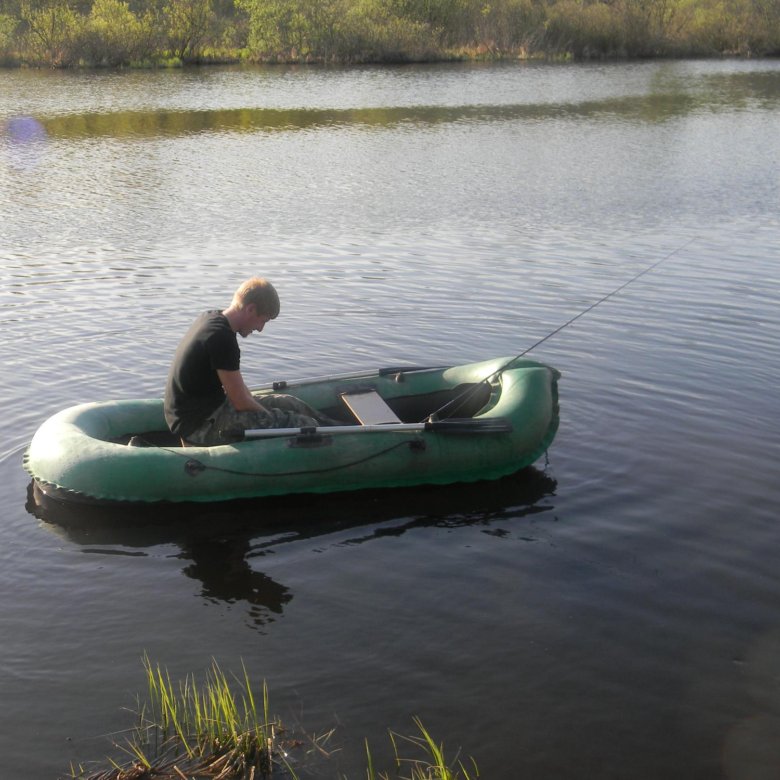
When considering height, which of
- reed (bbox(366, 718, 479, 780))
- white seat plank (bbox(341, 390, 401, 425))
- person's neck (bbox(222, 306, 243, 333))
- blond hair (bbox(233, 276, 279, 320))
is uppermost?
blond hair (bbox(233, 276, 279, 320))

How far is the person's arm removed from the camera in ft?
21.3

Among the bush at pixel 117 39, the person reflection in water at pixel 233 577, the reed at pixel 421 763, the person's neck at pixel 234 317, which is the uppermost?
the bush at pixel 117 39

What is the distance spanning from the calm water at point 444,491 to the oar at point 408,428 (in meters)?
0.45

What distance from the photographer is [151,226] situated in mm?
14797

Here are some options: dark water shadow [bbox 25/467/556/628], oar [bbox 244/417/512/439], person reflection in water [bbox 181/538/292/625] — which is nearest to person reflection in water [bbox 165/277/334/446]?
oar [bbox 244/417/512/439]

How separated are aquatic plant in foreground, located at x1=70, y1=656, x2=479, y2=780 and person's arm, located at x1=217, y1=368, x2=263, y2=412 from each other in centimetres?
232

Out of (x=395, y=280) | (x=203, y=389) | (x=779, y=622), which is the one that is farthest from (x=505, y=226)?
(x=779, y=622)

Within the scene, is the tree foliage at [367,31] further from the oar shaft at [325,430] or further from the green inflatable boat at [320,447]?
the oar shaft at [325,430]

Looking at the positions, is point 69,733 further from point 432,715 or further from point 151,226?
point 151,226

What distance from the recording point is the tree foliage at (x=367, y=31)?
136 ft

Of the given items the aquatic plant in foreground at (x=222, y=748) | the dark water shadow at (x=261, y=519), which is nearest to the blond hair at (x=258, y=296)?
the dark water shadow at (x=261, y=519)

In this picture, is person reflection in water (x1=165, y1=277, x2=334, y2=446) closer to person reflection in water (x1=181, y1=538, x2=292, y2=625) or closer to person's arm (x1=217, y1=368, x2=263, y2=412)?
person's arm (x1=217, y1=368, x2=263, y2=412)

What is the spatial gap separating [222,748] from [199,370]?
9.30 ft

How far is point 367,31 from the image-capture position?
136 feet
